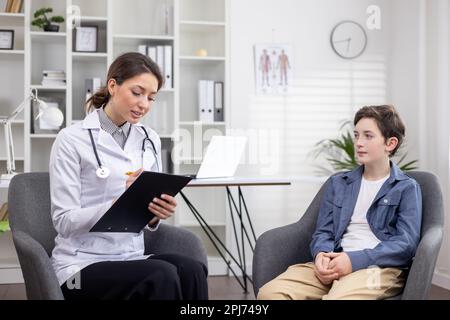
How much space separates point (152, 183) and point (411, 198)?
37.2 inches

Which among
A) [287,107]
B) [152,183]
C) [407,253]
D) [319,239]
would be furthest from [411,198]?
[287,107]

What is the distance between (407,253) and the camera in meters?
2.06

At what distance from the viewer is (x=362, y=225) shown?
7.17ft

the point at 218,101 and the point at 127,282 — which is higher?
the point at 218,101

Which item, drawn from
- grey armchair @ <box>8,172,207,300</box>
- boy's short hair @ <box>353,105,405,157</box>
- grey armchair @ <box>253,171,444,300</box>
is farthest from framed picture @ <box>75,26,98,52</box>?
boy's short hair @ <box>353,105,405,157</box>

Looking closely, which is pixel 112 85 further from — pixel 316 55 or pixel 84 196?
pixel 316 55

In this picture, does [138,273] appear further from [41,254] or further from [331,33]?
[331,33]

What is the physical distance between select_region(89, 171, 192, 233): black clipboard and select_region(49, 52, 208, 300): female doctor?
0.04 meters

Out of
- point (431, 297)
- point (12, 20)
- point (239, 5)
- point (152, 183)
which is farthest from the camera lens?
point (239, 5)

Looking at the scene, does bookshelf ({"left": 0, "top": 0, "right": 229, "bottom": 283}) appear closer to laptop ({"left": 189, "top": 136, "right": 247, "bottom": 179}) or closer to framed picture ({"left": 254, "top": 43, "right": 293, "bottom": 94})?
framed picture ({"left": 254, "top": 43, "right": 293, "bottom": 94})

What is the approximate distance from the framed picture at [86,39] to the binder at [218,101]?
0.85 m

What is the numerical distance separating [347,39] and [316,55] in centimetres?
27

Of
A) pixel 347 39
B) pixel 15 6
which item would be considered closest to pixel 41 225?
pixel 15 6

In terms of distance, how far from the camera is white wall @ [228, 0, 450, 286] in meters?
4.14
